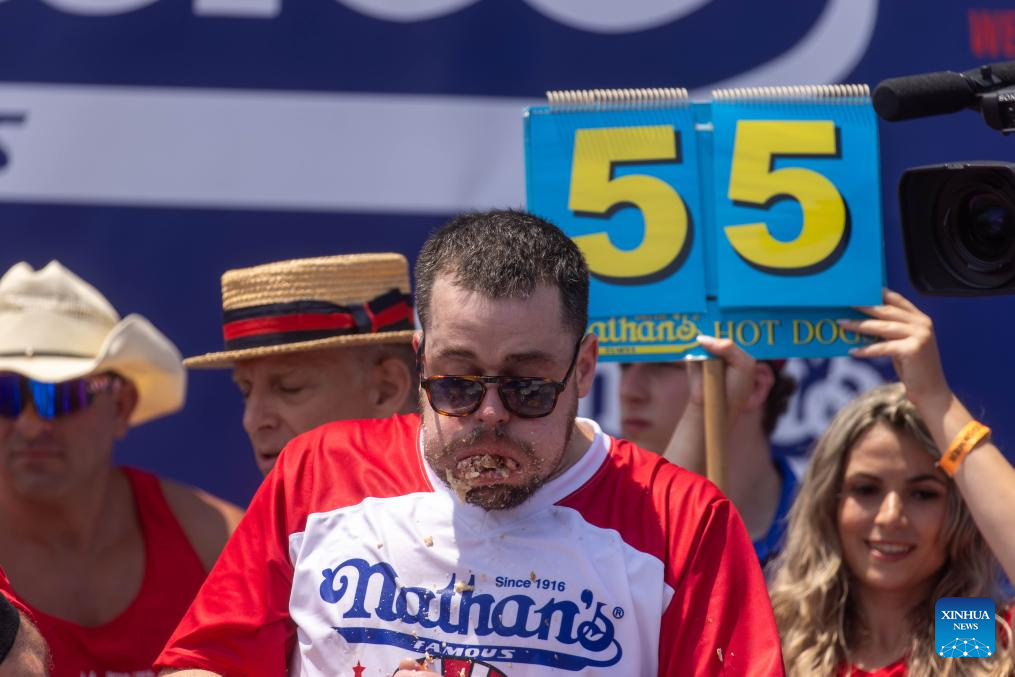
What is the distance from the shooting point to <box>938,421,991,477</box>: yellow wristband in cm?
269

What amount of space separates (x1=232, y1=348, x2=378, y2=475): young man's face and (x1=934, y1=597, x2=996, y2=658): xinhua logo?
135 centimetres

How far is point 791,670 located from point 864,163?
3.55 ft

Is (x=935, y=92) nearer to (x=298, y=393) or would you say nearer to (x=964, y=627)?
(x=964, y=627)

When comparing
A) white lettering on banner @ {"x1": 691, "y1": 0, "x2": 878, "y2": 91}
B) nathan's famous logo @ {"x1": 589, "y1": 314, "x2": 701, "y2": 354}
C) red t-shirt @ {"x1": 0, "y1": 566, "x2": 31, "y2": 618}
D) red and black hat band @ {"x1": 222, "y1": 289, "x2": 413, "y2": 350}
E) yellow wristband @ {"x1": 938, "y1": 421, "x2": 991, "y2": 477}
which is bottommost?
red t-shirt @ {"x1": 0, "y1": 566, "x2": 31, "y2": 618}

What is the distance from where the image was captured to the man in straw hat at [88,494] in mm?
3438

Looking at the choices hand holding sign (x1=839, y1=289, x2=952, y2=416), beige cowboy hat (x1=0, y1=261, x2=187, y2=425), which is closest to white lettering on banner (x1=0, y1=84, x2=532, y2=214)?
beige cowboy hat (x1=0, y1=261, x2=187, y2=425)

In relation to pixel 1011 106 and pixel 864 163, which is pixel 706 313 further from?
pixel 1011 106

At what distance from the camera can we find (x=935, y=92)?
205cm

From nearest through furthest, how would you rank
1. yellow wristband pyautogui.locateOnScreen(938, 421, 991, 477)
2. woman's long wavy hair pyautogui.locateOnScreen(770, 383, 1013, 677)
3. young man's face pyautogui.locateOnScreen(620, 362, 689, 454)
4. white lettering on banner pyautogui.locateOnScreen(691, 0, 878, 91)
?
yellow wristband pyautogui.locateOnScreen(938, 421, 991, 477), woman's long wavy hair pyautogui.locateOnScreen(770, 383, 1013, 677), young man's face pyautogui.locateOnScreen(620, 362, 689, 454), white lettering on banner pyautogui.locateOnScreen(691, 0, 878, 91)

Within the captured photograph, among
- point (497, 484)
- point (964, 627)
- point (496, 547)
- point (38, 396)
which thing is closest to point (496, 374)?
point (497, 484)

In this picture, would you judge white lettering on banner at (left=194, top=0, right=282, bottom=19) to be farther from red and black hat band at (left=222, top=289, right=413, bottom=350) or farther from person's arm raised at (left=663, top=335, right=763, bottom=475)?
person's arm raised at (left=663, top=335, right=763, bottom=475)

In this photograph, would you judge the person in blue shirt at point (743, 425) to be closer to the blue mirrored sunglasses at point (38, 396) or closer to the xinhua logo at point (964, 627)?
the xinhua logo at point (964, 627)

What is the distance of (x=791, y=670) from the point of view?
2.87 meters

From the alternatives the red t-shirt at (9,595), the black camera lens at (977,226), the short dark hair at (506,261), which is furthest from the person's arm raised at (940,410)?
the red t-shirt at (9,595)
